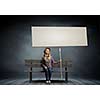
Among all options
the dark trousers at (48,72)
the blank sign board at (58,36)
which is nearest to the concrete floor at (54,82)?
the dark trousers at (48,72)

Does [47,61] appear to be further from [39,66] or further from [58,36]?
[58,36]

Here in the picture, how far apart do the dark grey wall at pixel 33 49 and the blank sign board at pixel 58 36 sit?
0.03 m

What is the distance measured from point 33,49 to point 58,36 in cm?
22

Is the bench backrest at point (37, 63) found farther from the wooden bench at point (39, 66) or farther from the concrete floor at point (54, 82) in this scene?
the concrete floor at point (54, 82)

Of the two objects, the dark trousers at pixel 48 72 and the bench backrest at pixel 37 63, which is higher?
the bench backrest at pixel 37 63

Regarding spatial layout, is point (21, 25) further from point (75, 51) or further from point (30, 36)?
point (75, 51)

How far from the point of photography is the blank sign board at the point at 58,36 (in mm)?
1682

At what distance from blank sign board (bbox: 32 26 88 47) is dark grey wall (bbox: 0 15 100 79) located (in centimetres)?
3

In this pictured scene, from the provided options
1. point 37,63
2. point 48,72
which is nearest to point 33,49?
point 37,63

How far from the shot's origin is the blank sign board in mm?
1682

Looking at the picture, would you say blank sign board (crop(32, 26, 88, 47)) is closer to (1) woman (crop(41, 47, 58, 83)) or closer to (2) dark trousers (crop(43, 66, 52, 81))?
(1) woman (crop(41, 47, 58, 83))

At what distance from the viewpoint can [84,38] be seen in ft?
5.58

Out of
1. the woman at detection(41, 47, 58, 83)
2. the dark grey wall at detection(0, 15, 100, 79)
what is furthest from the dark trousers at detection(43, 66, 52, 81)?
the dark grey wall at detection(0, 15, 100, 79)
